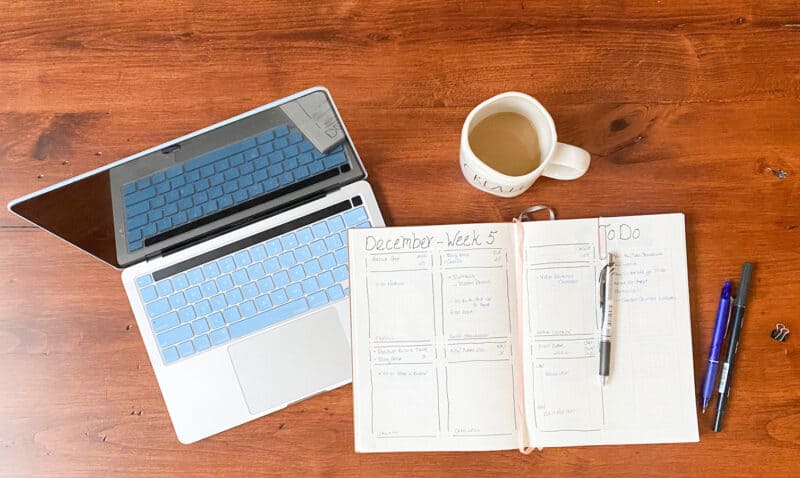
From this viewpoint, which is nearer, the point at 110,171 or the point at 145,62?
the point at 110,171

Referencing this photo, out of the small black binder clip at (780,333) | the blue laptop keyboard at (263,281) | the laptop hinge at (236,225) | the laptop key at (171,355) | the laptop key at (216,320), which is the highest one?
the laptop hinge at (236,225)

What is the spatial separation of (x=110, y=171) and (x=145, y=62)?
0.17 m

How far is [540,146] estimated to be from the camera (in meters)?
0.63

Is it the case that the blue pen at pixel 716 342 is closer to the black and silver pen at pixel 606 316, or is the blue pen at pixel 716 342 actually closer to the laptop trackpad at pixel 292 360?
the black and silver pen at pixel 606 316

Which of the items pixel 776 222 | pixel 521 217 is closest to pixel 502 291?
pixel 521 217

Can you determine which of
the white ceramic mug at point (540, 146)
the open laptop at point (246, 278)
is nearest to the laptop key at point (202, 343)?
the open laptop at point (246, 278)

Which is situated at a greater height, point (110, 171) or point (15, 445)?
point (110, 171)

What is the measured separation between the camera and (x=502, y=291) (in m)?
0.67

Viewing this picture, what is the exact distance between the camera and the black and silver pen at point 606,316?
0.65 metres

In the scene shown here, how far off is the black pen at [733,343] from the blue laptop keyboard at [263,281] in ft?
1.28

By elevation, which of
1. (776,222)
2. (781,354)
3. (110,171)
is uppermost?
(110,171)

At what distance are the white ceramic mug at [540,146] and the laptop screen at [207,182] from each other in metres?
0.13

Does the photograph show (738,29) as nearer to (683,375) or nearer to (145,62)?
(683,375)

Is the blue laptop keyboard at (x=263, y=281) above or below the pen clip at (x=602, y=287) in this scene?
above
